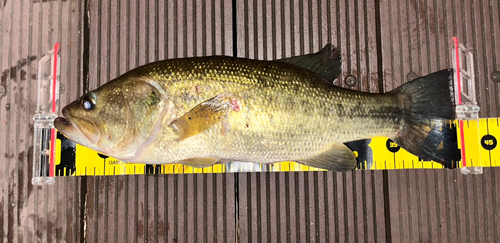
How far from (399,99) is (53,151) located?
2548 millimetres

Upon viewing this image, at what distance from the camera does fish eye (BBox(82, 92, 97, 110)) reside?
1819 millimetres

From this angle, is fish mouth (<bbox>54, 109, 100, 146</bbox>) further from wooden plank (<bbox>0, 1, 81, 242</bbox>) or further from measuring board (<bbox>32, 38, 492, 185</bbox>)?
wooden plank (<bbox>0, 1, 81, 242</bbox>)

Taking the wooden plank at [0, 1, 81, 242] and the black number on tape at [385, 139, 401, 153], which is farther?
the wooden plank at [0, 1, 81, 242]

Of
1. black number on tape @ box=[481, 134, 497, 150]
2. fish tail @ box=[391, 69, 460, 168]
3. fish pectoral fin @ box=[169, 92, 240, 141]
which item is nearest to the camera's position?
fish pectoral fin @ box=[169, 92, 240, 141]

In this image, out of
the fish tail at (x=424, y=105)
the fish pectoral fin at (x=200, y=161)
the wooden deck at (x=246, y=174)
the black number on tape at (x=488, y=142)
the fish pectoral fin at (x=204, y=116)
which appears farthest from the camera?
the wooden deck at (x=246, y=174)

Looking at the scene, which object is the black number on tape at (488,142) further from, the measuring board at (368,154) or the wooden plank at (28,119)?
the wooden plank at (28,119)

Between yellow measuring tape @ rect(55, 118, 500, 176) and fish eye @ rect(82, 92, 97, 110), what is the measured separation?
2.17 feet

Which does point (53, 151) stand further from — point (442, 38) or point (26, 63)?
point (442, 38)

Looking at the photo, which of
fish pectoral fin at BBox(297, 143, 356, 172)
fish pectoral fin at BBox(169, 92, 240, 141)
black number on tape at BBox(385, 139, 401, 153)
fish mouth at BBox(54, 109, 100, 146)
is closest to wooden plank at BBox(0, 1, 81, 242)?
fish mouth at BBox(54, 109, 100, 146)

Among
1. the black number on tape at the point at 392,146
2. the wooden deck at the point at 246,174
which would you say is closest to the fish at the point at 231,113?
the black number on tape at the point at 392,146

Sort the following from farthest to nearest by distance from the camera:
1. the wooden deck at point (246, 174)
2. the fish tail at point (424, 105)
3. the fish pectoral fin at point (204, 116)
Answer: the wooden deck at point (246, 174) < the fish tail at point (424, 105) < the fish pectoral fin at point (204, 116)

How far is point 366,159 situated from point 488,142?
0.92 meters

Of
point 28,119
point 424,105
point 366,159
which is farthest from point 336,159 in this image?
point 28,119

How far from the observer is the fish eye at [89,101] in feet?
5.97
